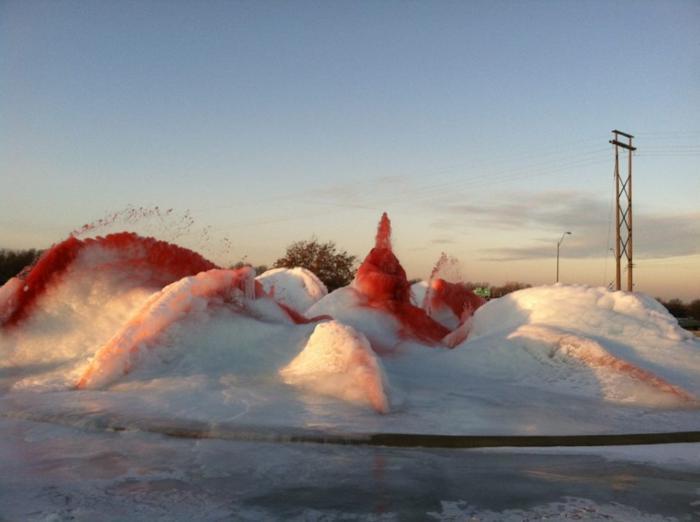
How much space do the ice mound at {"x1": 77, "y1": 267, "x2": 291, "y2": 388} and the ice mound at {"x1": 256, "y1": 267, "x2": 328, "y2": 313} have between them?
7.36 metres

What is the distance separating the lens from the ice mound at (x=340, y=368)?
6.73 m

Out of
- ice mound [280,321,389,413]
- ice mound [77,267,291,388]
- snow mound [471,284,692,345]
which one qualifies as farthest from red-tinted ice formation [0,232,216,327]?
snow mound [471,284,692,345]

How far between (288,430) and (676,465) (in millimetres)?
2898

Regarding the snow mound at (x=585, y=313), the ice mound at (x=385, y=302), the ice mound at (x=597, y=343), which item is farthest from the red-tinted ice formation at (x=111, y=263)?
the snow mound at (x=585, y=313)

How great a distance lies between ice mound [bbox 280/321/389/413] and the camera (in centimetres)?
673

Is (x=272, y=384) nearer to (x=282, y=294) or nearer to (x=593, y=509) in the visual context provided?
(x=593, y=509)

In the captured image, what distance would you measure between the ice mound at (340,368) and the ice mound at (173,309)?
156cm

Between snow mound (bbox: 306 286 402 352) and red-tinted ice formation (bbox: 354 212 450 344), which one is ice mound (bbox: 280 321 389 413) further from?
red-tinted ice formation (bbox: 354 212 450 344)

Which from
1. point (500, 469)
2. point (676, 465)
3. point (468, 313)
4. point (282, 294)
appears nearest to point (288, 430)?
point (500, 469)

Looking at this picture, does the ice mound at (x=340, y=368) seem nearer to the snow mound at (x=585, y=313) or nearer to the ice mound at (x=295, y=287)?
the snow mound at (x=585, y=313)

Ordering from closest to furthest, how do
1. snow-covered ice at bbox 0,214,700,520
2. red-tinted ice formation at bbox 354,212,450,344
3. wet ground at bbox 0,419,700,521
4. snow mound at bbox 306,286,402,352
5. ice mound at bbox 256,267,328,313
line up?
wet ground at bbox 0,419,700,521, snow-covered ice at bbox 0,214,700,520, snow mound at bbox 306,286,402,352, red-tinted ice formation at bbox 354,212,450,344, ice mound at bbox 256,267,328,313

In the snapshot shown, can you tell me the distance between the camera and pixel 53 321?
30.3ft

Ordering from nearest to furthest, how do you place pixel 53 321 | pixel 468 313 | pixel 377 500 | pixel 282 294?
1. pixel 377 500
2. pixel 53 321
3. pixel 468 313
4. pixel 282 294

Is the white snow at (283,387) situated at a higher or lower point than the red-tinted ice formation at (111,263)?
lower
